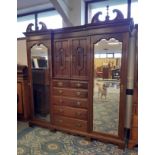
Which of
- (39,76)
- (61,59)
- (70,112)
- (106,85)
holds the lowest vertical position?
(70,112)

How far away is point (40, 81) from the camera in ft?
10.3

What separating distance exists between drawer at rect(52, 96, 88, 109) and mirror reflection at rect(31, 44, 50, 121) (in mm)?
281

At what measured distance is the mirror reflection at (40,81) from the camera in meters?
2.98

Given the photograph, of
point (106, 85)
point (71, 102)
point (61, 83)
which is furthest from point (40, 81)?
point (106, 85)

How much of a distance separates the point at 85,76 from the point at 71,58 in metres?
0.41

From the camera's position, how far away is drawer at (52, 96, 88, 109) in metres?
2.64

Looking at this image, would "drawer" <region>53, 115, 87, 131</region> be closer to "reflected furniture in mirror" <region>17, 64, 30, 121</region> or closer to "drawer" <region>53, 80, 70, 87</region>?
"drawer" <region>53, 80, 70, 87</region>

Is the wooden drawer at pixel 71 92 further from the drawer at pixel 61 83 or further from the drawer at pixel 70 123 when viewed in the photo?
the drawer at pixel 70 123

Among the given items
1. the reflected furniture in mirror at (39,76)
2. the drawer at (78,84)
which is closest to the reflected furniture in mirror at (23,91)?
the reflected furniture in mirror at (39,76)

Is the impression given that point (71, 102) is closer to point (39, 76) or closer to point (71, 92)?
point (71, 92)
